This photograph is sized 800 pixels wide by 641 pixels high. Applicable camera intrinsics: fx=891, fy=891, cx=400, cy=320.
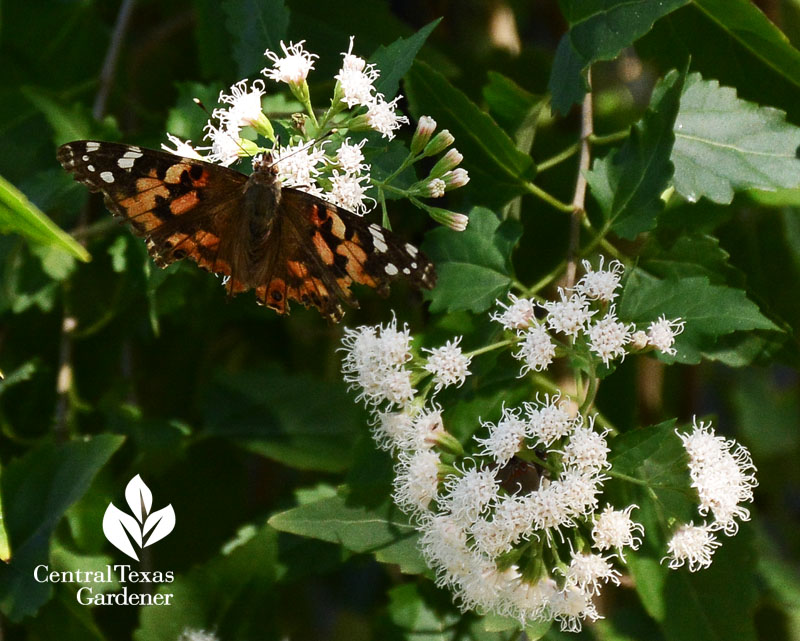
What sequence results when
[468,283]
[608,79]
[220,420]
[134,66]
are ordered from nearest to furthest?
[468,283]
[220,420]
[134,66]
[608,79]

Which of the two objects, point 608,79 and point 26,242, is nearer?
point 26,242

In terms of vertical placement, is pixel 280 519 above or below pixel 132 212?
below

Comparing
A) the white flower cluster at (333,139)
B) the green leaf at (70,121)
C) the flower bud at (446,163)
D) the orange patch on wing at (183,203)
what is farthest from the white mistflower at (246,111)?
the green leaf at (70,121)

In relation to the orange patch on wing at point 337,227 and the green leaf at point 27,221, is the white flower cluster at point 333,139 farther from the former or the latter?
the green leaf at point 27,221

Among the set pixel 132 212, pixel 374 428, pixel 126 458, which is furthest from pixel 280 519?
pixel 126 458

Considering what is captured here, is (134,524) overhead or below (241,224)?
below

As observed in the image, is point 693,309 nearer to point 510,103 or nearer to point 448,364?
point 448,364

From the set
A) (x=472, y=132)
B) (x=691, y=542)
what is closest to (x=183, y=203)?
(x=472, y=132)

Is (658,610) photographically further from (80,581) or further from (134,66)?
(134,66)
